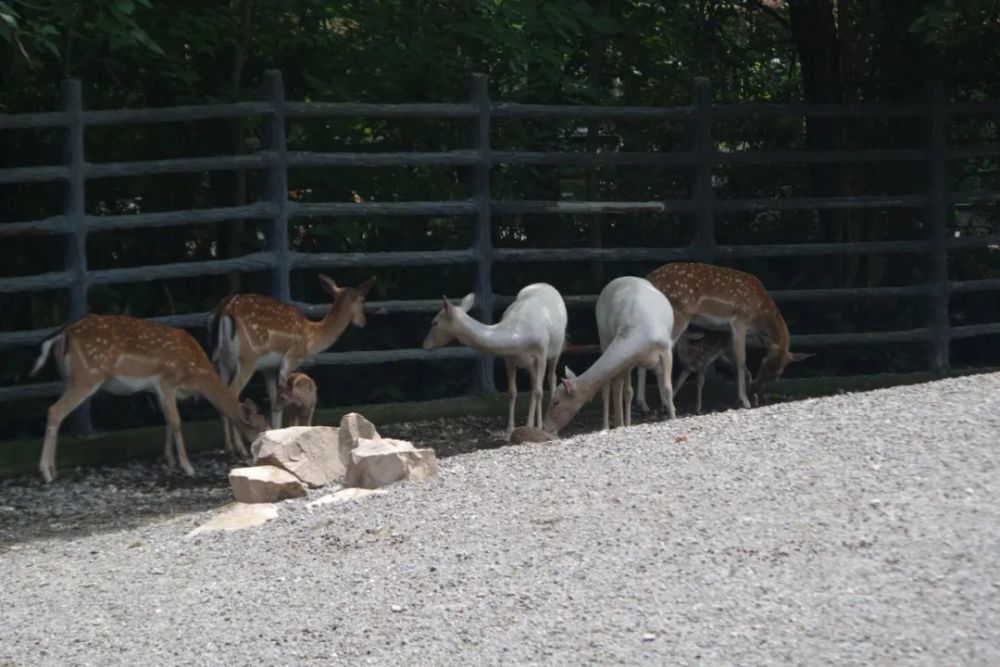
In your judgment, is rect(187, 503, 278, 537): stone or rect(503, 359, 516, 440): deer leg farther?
rect(503, 359, 516, 440): deer leg

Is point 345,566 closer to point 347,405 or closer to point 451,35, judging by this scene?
point 347,405

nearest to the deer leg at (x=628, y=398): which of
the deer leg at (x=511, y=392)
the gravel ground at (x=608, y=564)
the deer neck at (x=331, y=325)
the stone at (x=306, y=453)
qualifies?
the deer leg at (x=511, y=392)

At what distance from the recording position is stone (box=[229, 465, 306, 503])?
8.63 metres

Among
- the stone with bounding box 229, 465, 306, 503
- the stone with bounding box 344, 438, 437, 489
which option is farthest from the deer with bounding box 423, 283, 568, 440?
the stone with bounding box 229, 465, 306, 503

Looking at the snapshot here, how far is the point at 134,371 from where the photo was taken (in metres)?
10.5

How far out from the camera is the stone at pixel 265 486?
8.63 metres

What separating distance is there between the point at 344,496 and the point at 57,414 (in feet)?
8.83

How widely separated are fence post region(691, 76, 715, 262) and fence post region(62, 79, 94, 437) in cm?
443

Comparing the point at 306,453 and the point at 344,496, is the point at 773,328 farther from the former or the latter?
the point at 344,496

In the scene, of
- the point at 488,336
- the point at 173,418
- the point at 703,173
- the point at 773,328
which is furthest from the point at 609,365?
the point at 703,173

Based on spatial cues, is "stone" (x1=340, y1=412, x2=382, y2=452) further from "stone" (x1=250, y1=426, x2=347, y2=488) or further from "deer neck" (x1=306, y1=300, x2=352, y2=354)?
"deer neck" (x1=306, y1=300, x2=352, y2=354)

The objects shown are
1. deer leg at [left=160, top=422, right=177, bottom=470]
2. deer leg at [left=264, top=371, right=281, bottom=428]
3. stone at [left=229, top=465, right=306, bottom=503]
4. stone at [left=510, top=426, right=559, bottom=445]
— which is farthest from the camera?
deer leg at [left=264, top=371, right=281, bottom=428]

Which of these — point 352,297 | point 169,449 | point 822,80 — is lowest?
point 169,449

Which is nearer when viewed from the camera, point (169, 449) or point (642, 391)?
point (169, 449)
